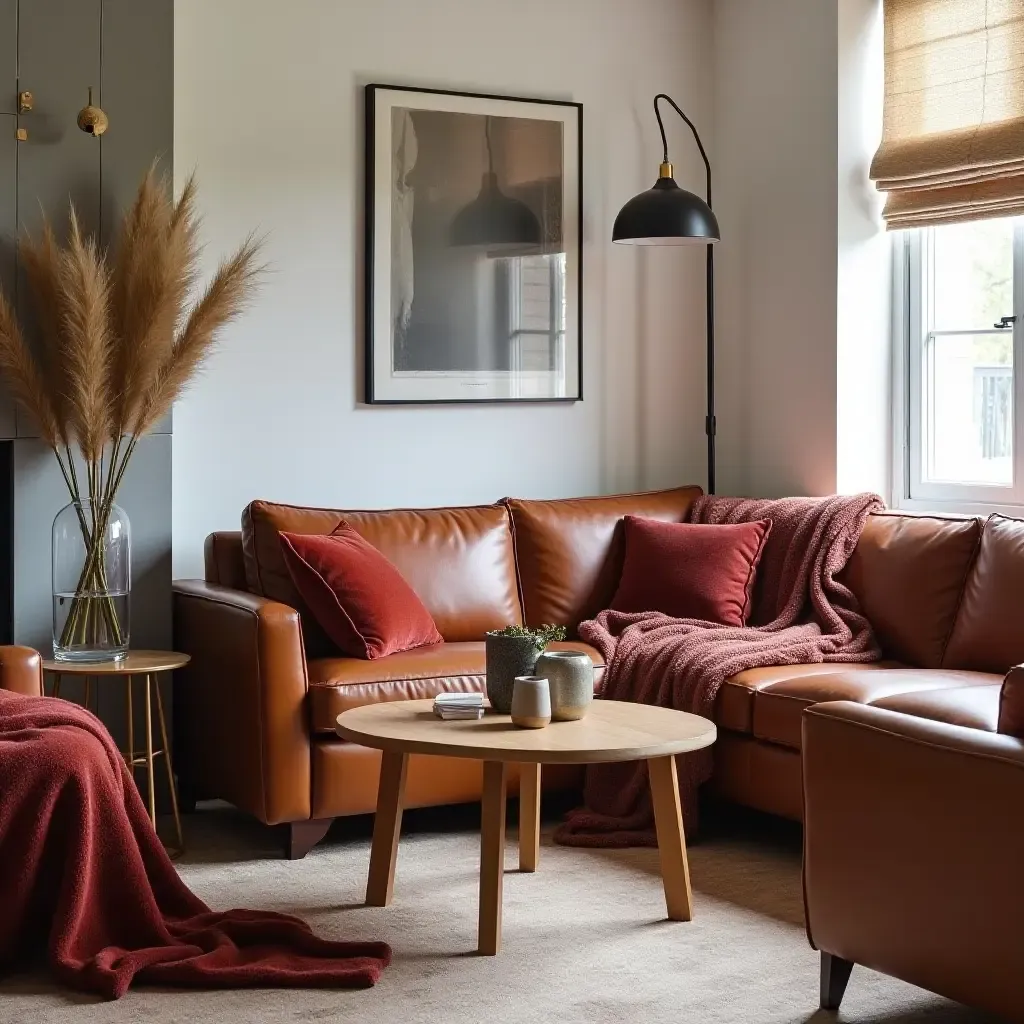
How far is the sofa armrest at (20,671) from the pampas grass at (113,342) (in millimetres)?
498

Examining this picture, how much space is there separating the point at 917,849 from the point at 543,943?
92 cm

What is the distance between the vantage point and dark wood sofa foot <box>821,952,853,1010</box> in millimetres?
2680

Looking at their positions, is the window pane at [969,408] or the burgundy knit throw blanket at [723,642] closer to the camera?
the burgundy knit throw blanket at [723,642]

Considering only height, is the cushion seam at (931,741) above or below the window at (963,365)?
below

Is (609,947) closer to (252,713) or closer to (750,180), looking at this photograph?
(252,713)

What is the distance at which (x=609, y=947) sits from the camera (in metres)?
3.04

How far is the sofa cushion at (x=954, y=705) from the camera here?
3094 mm

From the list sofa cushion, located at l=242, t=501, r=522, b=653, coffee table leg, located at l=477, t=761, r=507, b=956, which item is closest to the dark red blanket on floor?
coffee table leg, located at l=477, t=761, r=507, b=956

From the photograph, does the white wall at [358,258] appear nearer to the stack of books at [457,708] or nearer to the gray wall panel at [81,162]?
the gray wall panel at [81,162]

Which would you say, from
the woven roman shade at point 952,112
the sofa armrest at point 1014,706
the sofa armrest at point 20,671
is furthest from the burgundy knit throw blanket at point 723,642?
the sofa armrest at point 1014,706

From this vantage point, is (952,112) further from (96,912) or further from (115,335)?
(96,912)

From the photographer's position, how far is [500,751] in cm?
292

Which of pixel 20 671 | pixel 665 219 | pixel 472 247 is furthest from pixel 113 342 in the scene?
pixel 665 219

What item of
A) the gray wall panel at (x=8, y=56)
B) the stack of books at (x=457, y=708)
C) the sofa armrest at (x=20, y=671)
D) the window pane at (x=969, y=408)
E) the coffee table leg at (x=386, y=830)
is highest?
Answer: the gray wall panel at (x=8, y=56)
